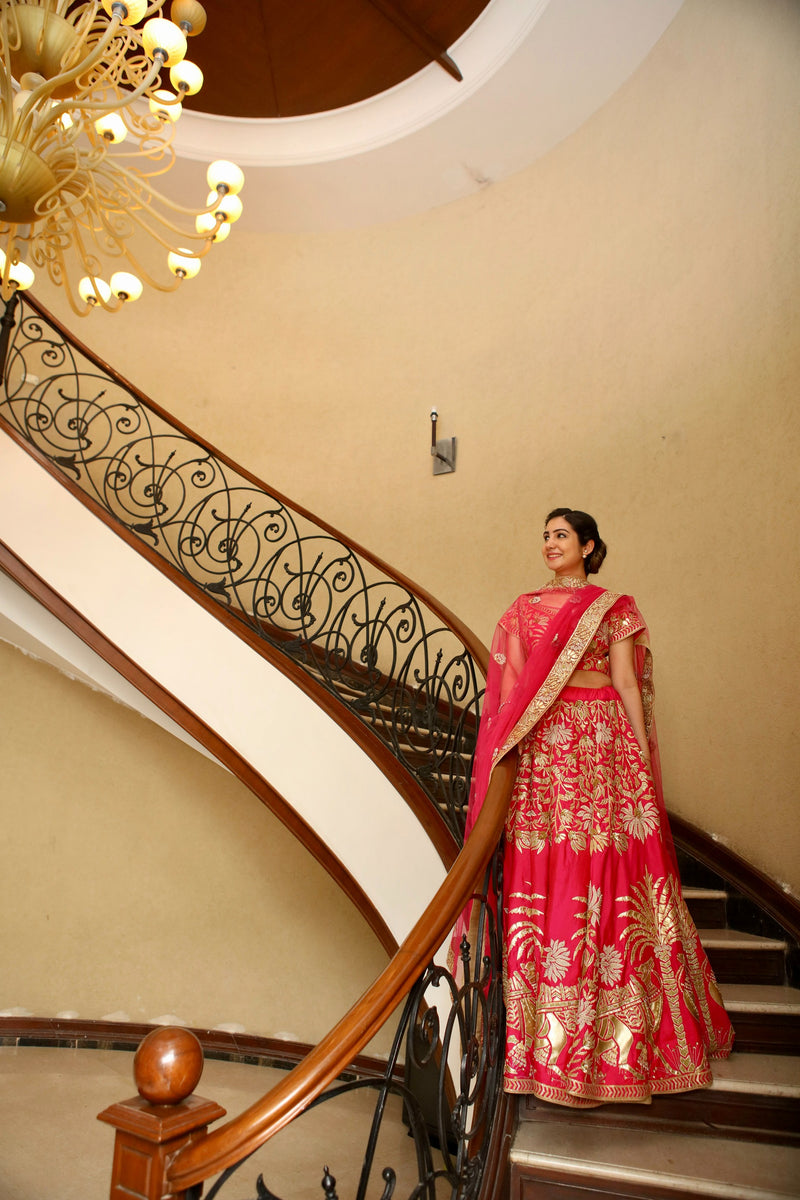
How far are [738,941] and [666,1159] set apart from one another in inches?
46.0

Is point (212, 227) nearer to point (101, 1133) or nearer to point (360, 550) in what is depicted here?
point (360, 550)

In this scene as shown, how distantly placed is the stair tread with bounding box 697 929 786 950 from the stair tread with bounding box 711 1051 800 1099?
1.74 feet

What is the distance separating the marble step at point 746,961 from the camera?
297 cm

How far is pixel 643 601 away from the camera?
4484 millimetres

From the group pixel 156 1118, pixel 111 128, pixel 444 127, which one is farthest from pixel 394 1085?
pixel 444 127

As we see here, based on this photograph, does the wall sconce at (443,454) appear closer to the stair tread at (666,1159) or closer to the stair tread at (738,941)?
the stair tread at (738,941)

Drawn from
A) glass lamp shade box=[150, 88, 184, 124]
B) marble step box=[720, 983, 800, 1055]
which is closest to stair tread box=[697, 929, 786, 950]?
marble step box=[720, 983, 800, 1055]

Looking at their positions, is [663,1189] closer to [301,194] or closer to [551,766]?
[551,766]

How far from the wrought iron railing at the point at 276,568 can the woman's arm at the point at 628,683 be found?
0.67 m

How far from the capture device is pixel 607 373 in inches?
198

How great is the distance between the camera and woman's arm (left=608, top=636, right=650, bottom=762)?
8.54ft

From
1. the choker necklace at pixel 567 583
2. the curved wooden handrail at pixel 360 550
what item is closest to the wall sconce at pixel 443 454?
the curved wooden handrail at pixel 360 550

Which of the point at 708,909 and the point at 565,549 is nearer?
the point at 565,549

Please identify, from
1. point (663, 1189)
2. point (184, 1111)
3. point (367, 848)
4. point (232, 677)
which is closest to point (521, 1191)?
point (663, 1189)
